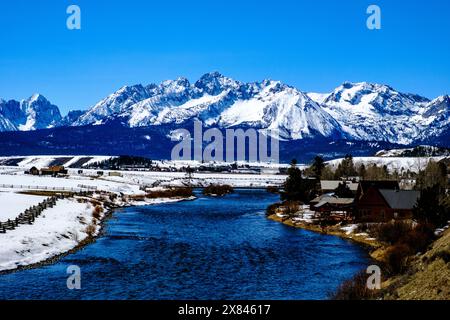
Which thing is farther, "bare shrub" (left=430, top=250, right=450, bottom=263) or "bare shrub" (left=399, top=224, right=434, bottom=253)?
"bare shrub" (left=399, top=224, right=434, bottom=253)

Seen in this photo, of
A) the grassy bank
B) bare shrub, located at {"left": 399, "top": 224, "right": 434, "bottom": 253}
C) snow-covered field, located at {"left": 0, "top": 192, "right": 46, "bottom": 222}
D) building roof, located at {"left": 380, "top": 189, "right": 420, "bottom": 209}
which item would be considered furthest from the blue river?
building roof, located at {"left": 380, "top": 189, "right": 420, "bottom": 209}

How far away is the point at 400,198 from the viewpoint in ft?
262

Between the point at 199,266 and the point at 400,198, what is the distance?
4474 centimetres

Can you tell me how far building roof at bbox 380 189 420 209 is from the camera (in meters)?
78.4

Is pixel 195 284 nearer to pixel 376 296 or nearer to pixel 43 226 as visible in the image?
pixel 376 296

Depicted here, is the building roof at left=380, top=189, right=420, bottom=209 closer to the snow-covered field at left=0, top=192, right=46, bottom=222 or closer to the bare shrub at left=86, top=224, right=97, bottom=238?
the bare shrub at left=86, top=224, right=97, bottom=238

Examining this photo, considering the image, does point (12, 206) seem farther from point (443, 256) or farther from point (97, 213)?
point (443, 256)

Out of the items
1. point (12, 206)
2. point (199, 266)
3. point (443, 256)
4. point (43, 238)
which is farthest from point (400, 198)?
point (12, 206)

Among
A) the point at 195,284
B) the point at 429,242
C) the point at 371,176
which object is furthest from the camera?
the point at 371,176

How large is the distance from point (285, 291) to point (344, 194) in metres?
62.2

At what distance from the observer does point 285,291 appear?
1417 inches

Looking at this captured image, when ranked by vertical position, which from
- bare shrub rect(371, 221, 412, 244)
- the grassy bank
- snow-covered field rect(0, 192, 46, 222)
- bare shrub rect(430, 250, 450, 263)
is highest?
bare shrub rect(430, 250, 450, 263)

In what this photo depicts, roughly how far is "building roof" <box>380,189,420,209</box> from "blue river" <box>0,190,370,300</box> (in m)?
15.7
